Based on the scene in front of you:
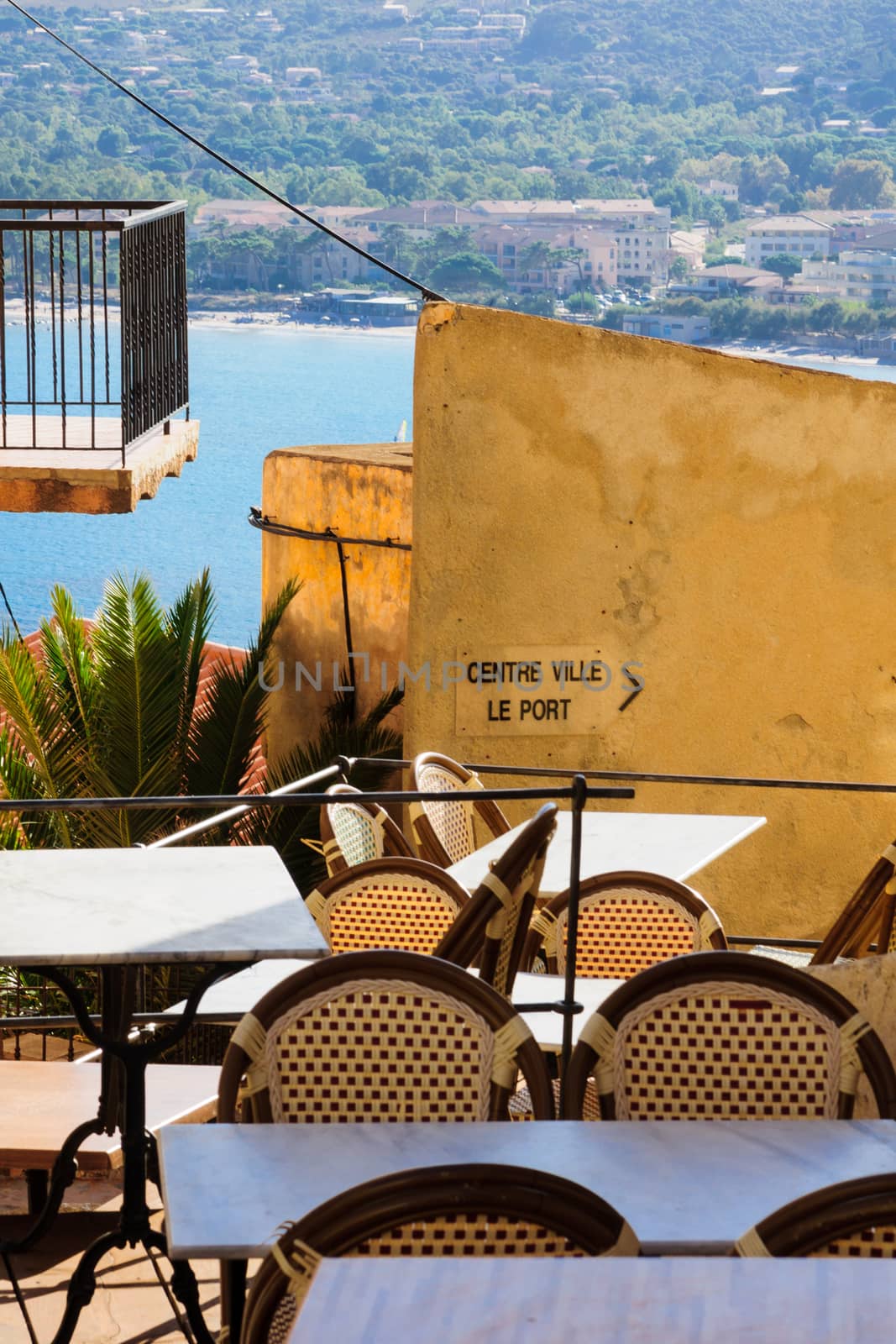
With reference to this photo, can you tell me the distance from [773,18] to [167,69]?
55.2ft

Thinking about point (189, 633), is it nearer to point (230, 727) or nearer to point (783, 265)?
point (230, 727)

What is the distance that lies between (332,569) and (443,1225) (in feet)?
25.6

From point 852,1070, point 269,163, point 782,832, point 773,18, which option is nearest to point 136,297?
point 782,832

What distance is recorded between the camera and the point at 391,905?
4.19m

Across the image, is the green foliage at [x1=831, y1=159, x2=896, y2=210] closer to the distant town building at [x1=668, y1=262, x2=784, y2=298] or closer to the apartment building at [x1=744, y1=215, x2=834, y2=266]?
the apartment building at [x1=744, y1=215, x2=834, y2=266]

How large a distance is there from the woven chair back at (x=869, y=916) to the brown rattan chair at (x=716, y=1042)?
68.2 inches

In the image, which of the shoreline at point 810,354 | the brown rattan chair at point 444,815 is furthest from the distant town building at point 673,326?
the brown rattan chair at point 444,815

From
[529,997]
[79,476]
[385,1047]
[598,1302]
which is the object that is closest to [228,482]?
[79,476]

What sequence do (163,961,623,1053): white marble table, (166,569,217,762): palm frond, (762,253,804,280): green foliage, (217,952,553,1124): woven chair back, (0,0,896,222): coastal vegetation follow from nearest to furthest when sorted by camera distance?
(217,952,553,1124): woven chair back
(163,961,623,1053): white marble table
(166,569,217,762): palm frond
(762,253,804,280): green foliage
(0,0,896,222): coastal vegetation

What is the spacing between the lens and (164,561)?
58469 mm

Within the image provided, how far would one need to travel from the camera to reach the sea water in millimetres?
56188

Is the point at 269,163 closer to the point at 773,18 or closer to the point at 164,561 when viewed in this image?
the point at 773,18

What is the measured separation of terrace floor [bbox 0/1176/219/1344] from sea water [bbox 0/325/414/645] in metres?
39.9

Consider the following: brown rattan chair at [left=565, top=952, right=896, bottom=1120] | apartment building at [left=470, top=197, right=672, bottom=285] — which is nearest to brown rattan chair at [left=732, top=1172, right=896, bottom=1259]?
brown rattan chair at [left=565, top=952, right=896, bottom=1120]
